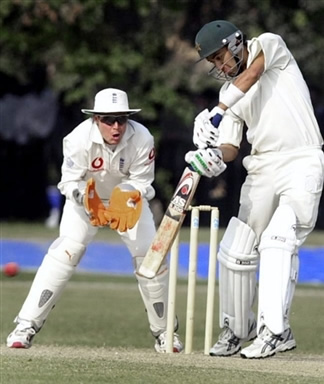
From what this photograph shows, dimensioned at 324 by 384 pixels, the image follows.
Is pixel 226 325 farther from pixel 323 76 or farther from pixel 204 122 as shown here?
pixel 323 76

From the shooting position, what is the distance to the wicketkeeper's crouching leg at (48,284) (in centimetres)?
724

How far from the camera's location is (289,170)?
6.48 meters

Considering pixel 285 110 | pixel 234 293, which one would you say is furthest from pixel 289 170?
pixel 234 293

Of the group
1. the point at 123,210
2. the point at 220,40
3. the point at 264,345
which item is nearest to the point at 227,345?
the point at 264,345

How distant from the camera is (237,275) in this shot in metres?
6.64

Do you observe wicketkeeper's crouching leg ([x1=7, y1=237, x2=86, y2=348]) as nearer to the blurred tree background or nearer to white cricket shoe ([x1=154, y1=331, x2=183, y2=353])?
white cricket shoe ([x1=154, y1=331, x2=183, y2=353])

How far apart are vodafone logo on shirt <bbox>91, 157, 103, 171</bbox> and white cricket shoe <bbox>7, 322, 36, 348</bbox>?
38.0 inches

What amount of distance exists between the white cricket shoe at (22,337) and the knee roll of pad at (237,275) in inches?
45.5

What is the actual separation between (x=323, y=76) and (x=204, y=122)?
2050 cm

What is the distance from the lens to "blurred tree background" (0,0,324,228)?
22.3m

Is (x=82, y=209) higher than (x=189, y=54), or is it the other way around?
(x=189, y=54)

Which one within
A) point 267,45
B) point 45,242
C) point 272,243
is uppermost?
point 267,45

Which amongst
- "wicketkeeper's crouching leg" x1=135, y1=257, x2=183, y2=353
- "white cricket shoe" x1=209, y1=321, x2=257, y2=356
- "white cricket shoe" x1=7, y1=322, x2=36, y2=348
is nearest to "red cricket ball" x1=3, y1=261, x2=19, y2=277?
"wicketkeeper's crouching leg" x1=135, y1=257, x2=183, y2=353

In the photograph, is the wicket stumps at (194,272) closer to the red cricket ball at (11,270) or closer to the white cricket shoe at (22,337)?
the white cricket shoe at (22,337)
